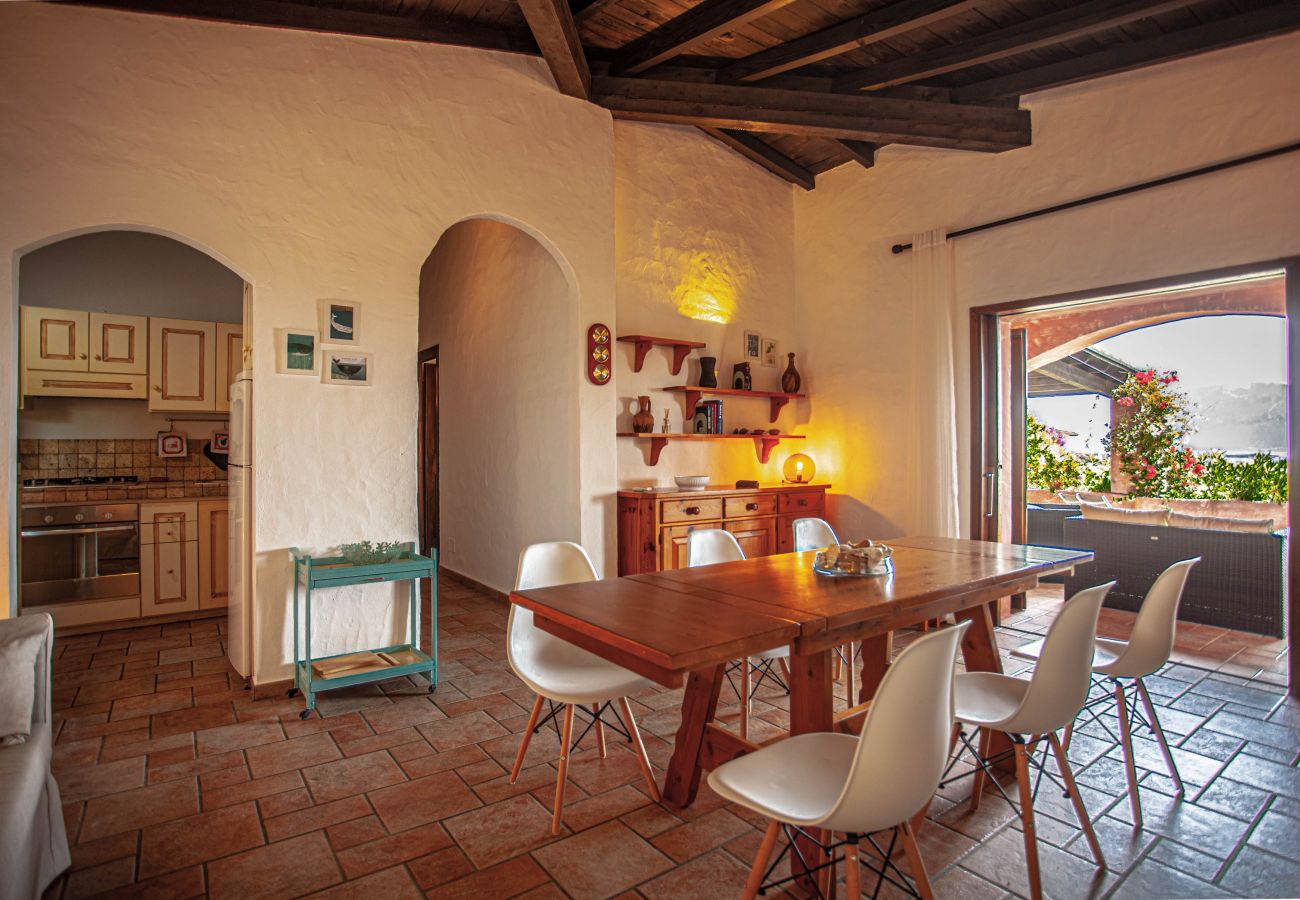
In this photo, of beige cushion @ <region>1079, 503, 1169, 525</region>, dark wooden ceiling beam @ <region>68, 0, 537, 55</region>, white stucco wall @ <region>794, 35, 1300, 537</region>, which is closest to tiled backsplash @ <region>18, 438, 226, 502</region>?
→ dark wooden ceiling beam @ <region>68, 0, 537, 55</region>

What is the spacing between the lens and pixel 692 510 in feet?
15.5

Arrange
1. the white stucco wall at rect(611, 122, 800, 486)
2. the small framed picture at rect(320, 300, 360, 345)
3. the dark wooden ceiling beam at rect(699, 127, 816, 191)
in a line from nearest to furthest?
the small framed picture at rect(320, 300, 360, 345), the white stucco wall at rect(611, 122, 800, 486), the dark wooden ceiling beam at rect(699, 127, 816, 191)

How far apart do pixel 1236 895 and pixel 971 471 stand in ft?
10.6

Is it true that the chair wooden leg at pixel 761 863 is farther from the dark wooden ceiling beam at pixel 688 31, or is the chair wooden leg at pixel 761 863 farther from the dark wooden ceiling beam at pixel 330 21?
the dark wooden ceiling beam at pixel 330 21

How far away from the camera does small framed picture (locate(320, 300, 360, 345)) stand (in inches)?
144

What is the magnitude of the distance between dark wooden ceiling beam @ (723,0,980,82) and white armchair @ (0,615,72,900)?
171 inches

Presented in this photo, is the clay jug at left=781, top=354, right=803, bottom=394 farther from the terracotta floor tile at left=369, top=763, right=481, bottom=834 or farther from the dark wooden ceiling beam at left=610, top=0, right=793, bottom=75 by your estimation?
the terracotta floor tile at left=369, top=763, right=481, bottom=834

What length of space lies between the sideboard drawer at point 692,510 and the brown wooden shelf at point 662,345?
103 centimetres

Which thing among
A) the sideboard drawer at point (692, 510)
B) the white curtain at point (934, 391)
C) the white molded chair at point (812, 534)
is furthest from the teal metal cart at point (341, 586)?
the white curtain at point (934, 391)

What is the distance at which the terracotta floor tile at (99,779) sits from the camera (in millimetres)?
2578

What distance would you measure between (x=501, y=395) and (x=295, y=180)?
2.33 meters

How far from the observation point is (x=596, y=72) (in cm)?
456

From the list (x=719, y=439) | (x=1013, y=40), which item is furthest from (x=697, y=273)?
(x=1013, y=40)

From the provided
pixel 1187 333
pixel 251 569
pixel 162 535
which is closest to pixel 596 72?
pixel 251 569
